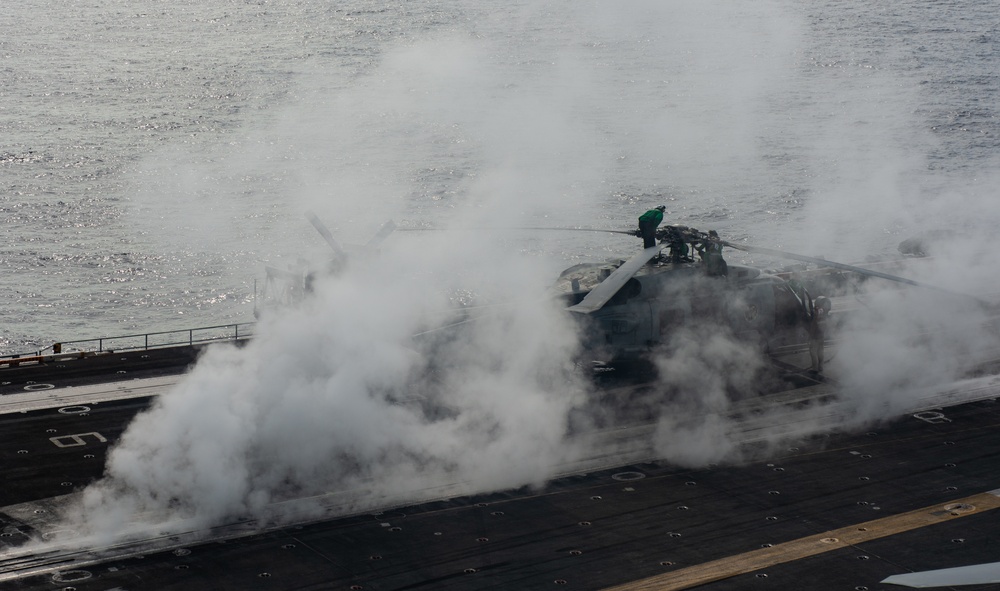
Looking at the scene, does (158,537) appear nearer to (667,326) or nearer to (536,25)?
(667,326)

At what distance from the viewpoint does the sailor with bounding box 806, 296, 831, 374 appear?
35.6 metres

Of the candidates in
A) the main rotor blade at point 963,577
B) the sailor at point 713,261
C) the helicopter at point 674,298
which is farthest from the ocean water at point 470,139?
the main rotor blade at point 963,577

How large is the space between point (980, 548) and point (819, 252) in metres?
46.4

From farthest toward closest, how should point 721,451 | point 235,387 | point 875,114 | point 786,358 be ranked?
point 875,114, point 786,358, point 721,451, point 235,387

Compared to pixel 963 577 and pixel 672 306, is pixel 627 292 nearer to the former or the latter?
pixel 672 306

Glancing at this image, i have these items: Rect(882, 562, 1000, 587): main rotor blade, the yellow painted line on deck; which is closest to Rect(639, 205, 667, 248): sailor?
the yellow painted line on deck

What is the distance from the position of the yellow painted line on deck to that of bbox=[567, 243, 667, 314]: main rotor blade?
8.09 metres

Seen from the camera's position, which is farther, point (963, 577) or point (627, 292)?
point (627, 292)

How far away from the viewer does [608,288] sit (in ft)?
99.1

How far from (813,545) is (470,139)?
220ft

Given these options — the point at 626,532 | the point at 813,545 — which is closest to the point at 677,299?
the point at 626,532

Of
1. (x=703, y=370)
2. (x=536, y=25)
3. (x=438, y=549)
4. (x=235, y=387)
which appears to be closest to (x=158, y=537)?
(x=235, y=387)

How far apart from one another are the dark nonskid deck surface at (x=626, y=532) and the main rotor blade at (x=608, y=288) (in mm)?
4304

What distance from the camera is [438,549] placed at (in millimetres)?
23562
